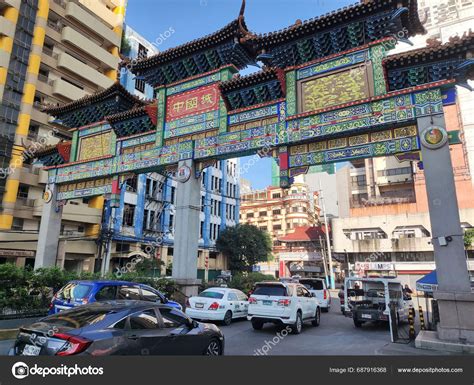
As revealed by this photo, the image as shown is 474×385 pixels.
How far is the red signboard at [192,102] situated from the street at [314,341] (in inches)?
375

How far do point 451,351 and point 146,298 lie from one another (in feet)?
27.8

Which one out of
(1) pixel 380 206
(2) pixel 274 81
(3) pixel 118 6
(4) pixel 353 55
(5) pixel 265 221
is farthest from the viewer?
(5) pixel 265 221

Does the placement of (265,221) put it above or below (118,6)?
below

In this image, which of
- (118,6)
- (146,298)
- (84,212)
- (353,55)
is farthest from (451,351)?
(118,6)

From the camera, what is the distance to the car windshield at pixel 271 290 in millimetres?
11391

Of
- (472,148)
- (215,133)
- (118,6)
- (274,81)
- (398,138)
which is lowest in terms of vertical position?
(398,138)

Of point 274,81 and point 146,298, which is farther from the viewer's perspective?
point 274,81

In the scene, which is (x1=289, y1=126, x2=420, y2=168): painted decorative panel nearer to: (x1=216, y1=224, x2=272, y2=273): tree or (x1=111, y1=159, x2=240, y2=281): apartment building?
(x1=111, y1=159, x2=240, y2=281): apartment building

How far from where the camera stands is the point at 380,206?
1805 inches

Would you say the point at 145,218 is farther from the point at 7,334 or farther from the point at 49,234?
the point at 7,334

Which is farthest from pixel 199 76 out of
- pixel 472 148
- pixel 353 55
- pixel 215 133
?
pixel 472 148

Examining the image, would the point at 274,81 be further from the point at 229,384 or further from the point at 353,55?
the point at 229,384

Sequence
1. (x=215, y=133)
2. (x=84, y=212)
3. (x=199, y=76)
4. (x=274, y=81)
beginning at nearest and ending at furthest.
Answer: (x=274, y=81)
(x=215, y=133)
(x=199, y=76)
(x=84, y=212)

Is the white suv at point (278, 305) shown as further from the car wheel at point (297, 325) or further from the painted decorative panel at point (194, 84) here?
the painted decorative panel at point (194, 84)
